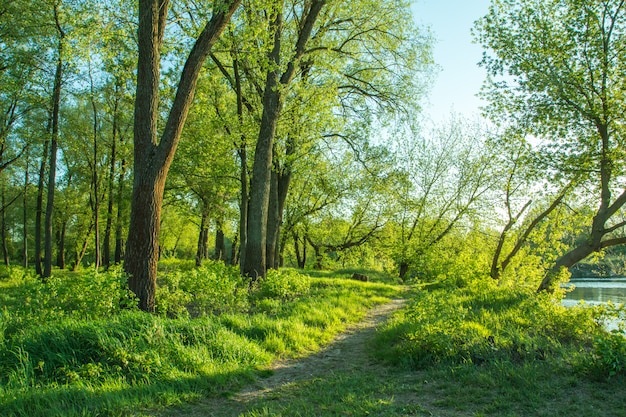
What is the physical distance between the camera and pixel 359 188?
29.2 metres

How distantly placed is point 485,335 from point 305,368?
2757 mm

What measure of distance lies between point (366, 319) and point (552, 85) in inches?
324

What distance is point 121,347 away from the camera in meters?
5.24

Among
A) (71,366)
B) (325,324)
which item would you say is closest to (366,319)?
(325,324)

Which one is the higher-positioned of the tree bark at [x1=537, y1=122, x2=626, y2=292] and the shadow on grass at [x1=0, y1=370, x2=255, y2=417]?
the tree bark at [x1=537, y1=122, x2=626, y2=292]

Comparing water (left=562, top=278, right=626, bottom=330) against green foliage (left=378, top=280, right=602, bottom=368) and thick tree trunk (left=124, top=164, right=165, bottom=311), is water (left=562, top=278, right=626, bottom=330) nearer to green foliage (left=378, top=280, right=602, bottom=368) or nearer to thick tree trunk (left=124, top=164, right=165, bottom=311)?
green foliage (left=378, top=280, right=602, bottom=368)

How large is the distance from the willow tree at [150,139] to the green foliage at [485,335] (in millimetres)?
4420

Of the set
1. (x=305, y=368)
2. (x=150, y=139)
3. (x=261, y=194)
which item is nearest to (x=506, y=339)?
(x=305, y=368)

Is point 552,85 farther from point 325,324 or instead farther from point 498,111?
point 325,324

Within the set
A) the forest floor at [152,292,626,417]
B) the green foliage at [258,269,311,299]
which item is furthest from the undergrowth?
the green foliage at [258,269,311,299]

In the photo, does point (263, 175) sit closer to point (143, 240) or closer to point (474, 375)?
point (143, 240)

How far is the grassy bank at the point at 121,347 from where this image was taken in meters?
4.35

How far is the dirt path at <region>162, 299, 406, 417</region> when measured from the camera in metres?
4.75

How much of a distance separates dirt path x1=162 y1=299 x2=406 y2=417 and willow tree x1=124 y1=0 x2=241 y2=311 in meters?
2.98
